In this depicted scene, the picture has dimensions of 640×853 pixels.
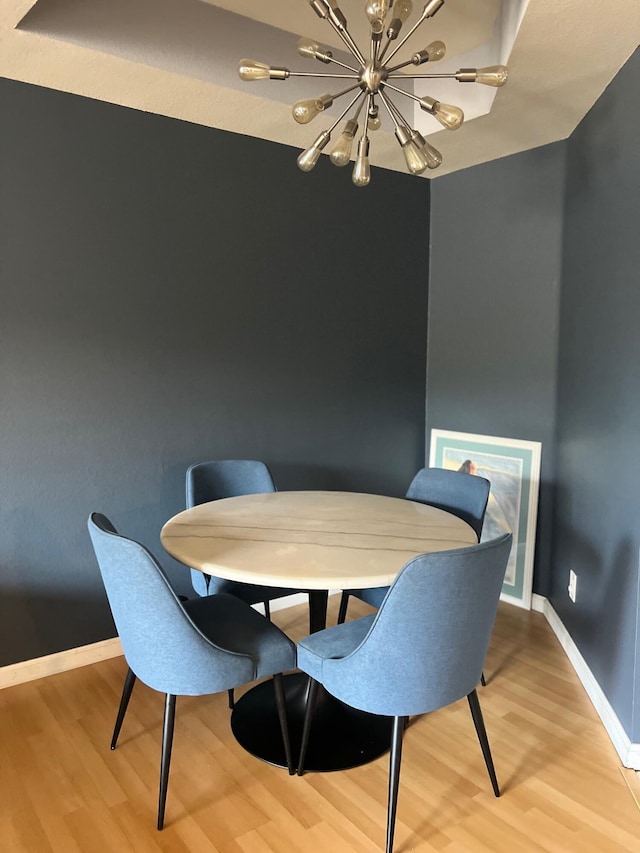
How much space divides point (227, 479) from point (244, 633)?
1005 mm

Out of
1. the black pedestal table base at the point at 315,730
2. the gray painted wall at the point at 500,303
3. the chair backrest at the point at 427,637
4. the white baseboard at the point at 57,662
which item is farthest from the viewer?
the gray painted wall at the point at 500,303

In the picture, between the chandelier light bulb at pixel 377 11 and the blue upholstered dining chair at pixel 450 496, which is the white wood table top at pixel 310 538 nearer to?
the blue upholstered dining chair at pixel 450 496

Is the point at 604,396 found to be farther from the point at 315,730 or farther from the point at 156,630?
the point at 156,630

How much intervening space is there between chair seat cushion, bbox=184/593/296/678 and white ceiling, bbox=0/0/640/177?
1.96m

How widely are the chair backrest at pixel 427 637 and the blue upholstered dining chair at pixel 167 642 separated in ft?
0.83

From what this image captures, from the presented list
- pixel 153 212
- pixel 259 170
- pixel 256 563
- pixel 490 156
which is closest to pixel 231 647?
pixel 256 563

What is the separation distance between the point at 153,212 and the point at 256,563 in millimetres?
1747

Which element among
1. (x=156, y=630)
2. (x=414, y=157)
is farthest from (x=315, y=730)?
(x=414, y=157)

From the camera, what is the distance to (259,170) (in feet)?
9.94

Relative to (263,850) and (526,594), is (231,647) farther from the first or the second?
(526,594)

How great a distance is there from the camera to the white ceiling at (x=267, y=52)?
204 cm

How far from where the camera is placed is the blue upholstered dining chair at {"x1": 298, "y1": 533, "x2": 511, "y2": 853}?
152cm

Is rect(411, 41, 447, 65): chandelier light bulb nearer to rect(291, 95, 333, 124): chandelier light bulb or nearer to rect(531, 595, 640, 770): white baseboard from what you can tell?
rect(291, 95, 333, 124): chandelier light bulb

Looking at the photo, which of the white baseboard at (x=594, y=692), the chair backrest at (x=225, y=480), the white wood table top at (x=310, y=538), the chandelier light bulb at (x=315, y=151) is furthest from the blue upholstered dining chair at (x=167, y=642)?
the chandelier light bulb at (x=315, y=151)
